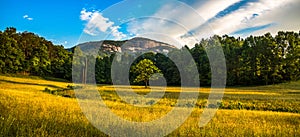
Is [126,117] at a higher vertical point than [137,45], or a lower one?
lower

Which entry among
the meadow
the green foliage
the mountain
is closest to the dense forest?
the green foliage

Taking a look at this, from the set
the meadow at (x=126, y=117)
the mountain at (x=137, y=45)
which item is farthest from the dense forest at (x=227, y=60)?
the meadow at (x=126, y=117)

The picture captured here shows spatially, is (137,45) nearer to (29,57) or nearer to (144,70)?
(144,70)

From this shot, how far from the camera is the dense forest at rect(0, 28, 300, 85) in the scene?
196 feet

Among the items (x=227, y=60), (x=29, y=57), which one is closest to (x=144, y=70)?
(x=227, y=60)

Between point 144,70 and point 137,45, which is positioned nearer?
point 137,45

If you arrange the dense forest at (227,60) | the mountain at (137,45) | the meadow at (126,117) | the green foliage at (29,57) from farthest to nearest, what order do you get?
the green foliage at (29,57)
the dense forest at (227,60)
the mountain at (137,45)
the meadow at (126,117)

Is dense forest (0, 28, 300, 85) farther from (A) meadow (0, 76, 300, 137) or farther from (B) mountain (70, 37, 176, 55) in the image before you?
(A) meadow (0, 76, 300, 137)

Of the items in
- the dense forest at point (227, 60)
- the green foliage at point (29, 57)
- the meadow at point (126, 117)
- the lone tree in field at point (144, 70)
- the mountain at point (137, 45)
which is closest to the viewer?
the meadow at point (126, 117)

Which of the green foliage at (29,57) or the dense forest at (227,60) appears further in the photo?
the green foliage at (29,57)

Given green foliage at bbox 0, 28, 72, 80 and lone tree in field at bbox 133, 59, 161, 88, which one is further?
green foliage at bbox 0, 28, 72, 80

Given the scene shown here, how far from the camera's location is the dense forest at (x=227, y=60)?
59.7 meters

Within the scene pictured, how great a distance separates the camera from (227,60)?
231 ft

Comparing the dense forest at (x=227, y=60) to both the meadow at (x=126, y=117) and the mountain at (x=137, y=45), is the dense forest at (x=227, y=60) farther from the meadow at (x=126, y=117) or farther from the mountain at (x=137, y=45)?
the meadow at (x=126, y=117)
